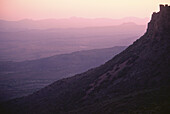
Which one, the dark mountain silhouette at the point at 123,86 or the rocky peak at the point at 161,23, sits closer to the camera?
the dark mountain silhouette at the point at 123,86

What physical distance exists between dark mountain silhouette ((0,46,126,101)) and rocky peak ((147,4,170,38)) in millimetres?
46147

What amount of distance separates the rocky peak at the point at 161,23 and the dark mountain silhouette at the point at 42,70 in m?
46.1

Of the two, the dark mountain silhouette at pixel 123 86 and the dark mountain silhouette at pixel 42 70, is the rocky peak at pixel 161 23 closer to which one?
the dark mountain silhouette at pixel 123 86

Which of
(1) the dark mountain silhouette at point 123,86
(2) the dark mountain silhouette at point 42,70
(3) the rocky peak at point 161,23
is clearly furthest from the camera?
(2) the dark mountain silhouette at point 42,70

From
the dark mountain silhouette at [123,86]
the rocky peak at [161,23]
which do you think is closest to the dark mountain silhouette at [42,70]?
the dark mountain silhouette at [123,86]

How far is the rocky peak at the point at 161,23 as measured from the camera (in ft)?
155

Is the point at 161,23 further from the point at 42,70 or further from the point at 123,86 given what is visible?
the point at 42,70

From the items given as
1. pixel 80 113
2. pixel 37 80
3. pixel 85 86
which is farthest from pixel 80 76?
pixel 37 80

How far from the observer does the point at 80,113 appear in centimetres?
3553

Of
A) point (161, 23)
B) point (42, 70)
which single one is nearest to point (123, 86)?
point (161, 23)

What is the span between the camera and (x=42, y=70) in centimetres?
14038

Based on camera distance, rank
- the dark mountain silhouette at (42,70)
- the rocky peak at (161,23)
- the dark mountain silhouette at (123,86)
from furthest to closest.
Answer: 1. the dark mountain silhouette at (42,70)
2. the rocky peak at (161,23)
3. the dark mountain silhouette at (123,86)

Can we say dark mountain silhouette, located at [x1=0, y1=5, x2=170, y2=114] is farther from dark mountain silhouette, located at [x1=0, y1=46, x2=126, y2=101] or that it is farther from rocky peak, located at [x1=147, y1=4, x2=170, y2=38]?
dark mountain silhouette, located at [x1=0, y1=46, x2=126, y2=101]

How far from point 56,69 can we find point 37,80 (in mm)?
28499
